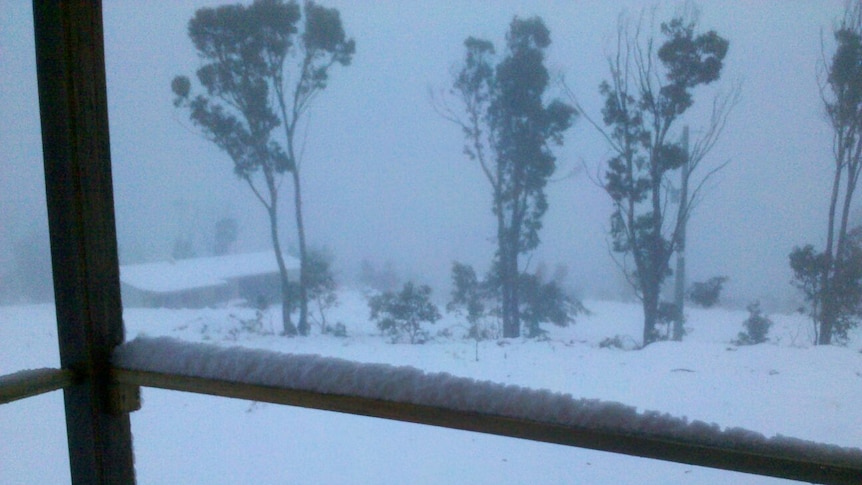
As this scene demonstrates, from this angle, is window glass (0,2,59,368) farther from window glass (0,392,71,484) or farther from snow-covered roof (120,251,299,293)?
snow-covered roof (120,251,299,293)


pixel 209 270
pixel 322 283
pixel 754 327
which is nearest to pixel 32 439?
pixel 209 270

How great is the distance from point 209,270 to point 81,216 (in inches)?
62.8

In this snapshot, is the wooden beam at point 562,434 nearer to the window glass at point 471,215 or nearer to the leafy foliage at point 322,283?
the window glass at point 471,215

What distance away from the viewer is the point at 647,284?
2236 millimetres

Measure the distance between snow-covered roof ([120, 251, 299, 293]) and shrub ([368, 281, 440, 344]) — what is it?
19.2 inches

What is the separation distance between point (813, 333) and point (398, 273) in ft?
5.69

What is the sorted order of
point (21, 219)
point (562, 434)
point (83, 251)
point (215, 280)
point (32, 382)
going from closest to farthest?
1. point (562, 434)
2. point (32, 382)
3. point (83, 251)
4. point (21, 219)
5. point (215, 280)

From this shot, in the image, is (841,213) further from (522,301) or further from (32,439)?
(32,439)

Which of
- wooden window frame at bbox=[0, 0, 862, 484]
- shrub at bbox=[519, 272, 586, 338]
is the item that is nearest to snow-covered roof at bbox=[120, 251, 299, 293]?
shrub at bbox=[519, 272, 586, 338]

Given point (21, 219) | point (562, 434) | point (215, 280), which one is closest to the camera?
point (562, 434)

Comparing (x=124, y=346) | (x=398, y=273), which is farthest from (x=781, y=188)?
(x=124, y=346)

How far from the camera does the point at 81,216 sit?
1.23 meters

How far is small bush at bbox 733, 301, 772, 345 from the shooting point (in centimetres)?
217

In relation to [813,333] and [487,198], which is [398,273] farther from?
[813,333]
